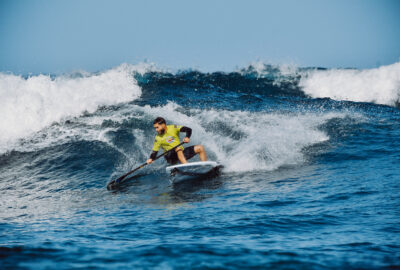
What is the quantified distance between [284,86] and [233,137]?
1035cm

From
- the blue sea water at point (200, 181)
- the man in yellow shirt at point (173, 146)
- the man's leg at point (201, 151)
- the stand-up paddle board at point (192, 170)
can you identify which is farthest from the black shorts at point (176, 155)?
the stand-up paddle board at point (192, 170)

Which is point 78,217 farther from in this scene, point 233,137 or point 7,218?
point 233,137

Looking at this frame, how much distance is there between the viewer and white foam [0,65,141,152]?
13.7 m

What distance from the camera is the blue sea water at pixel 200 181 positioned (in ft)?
13.3

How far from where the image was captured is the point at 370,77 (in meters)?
21.5

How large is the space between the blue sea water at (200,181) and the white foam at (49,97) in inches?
2.2

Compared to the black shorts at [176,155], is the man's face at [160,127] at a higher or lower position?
higher

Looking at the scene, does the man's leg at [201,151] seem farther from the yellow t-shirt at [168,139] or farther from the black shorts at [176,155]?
the yellow t-shirt at [168,139]

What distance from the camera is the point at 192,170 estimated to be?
8.87 metres

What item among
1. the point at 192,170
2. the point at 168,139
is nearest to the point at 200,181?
the point at 192,170

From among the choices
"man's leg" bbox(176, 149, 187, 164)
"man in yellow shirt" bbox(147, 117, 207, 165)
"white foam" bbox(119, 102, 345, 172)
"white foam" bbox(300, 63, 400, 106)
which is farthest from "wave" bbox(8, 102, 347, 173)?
"white foam" bbox(300, 63, 400, 106)

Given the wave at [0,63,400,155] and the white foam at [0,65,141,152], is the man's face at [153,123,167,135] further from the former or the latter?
the white foam at [0,65,141,152]

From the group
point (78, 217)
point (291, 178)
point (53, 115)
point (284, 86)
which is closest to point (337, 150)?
point (291, 178)

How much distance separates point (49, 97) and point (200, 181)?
9135mm
